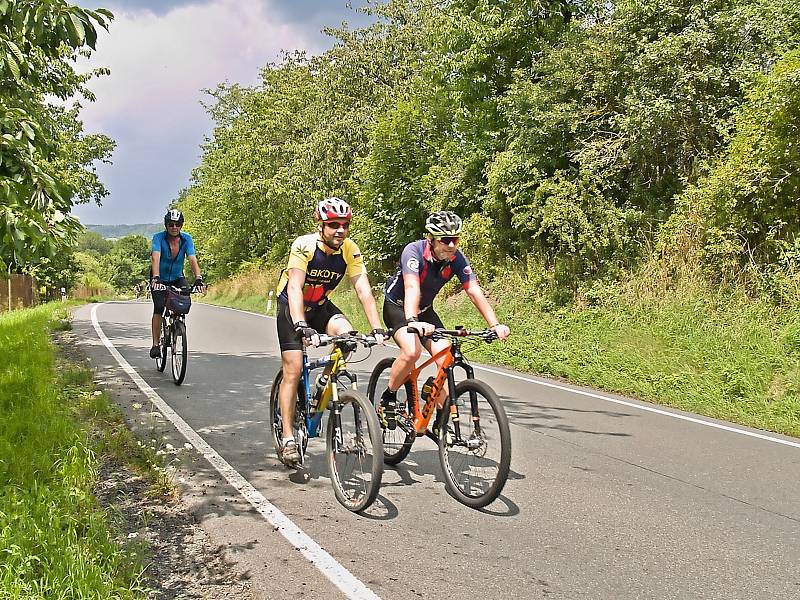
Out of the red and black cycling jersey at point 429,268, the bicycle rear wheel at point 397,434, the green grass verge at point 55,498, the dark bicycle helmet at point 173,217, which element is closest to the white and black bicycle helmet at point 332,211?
the red and black cycling jersey at point 429,268

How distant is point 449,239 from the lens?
18.1ft

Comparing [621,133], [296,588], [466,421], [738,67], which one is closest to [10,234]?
[296,588]

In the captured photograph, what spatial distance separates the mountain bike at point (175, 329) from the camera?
31.6 ft

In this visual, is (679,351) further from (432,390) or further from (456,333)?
(456,333)

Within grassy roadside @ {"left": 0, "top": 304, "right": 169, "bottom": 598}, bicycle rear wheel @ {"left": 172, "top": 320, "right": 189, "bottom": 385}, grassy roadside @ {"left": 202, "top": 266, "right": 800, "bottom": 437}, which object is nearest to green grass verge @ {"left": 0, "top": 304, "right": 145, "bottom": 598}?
grassy roadside @ {"left": 0, "top": 304, "right": 169, "bottom": 598}

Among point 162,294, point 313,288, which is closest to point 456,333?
point 313,288

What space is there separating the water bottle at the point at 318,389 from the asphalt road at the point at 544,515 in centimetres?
61

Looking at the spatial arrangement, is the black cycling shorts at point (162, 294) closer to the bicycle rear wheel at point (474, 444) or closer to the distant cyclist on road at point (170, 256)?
the distant cyclist on road at point (170, 256)

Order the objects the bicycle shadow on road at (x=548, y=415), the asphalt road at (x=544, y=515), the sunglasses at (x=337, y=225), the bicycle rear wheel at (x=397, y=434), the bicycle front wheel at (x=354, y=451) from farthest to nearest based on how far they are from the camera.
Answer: the bicycle shadow on road at (x=548, y=415) < the bicycle rear wheel at (x=397, y=434) < the sunglasses at (x=337, y=225) < the bicycle front wheel at (x=354, y=451) < the asphalt road at (x=544, y=515)

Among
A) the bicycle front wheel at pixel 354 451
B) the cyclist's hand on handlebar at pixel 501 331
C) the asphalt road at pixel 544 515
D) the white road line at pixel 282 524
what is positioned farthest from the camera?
the cyclist's hand on handlebar at pixel 501 331

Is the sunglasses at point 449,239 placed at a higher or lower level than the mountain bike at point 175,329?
higher

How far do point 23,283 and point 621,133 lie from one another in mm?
26656

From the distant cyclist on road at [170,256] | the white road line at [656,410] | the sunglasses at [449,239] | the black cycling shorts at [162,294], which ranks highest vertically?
the sunglasses at [449,239]

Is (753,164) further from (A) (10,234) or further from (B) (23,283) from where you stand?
(B) (23,283)
